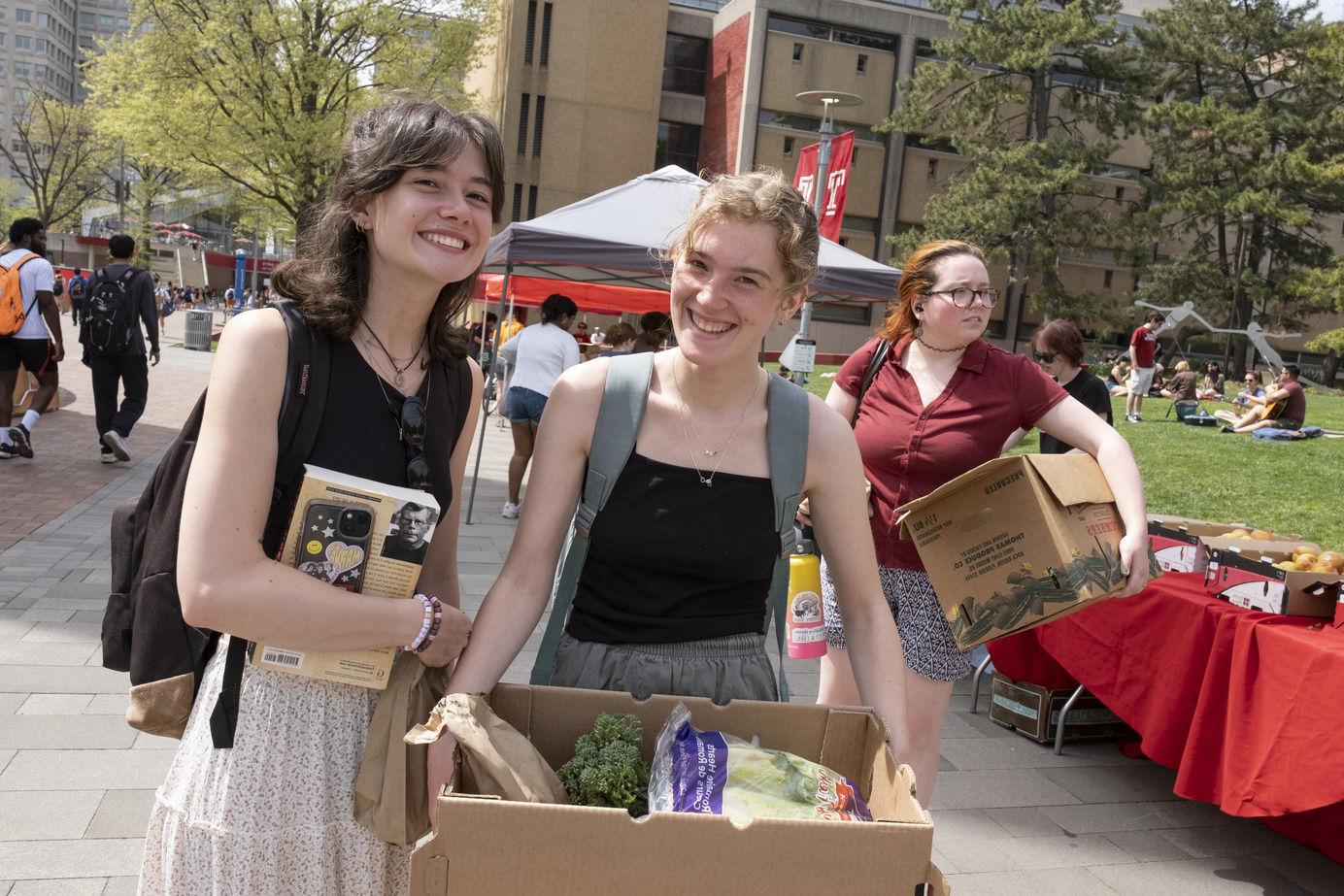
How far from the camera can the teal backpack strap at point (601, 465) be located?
6.25 feet

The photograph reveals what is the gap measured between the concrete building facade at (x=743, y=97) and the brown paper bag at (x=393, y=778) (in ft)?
134

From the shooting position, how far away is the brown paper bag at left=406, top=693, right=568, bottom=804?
1.41 m

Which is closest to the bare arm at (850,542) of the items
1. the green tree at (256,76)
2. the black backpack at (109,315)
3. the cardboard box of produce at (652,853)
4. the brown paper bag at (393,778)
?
the cardboard box of produce at (652,853)

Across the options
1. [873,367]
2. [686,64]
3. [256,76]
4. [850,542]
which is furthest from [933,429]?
[686,64]

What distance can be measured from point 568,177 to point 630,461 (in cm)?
4418

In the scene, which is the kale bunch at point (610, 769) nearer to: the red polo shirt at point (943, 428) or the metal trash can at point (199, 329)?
the red polo shirt at point (943, 428)

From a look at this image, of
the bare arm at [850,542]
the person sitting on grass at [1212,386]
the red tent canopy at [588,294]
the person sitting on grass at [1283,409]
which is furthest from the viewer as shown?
the person sitting on grass at [1212,386]

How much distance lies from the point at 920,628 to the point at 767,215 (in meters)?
1.76

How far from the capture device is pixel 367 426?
1679 millimetres

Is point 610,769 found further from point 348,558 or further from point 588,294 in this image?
point 588,294

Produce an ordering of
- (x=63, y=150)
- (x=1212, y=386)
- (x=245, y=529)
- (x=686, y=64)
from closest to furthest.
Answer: (x=245, y=529)
(x=1212, y=386)
(x=686, y=64)
(x=63, y=150)

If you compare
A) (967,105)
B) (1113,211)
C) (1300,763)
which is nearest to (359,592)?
(1300,763)

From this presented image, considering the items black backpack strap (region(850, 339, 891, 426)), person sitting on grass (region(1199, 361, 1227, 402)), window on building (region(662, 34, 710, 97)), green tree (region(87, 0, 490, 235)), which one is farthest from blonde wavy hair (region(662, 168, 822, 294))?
window on building (region(662, 34, 710, 97))

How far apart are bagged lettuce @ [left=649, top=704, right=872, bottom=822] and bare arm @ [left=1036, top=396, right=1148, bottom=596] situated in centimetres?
158
